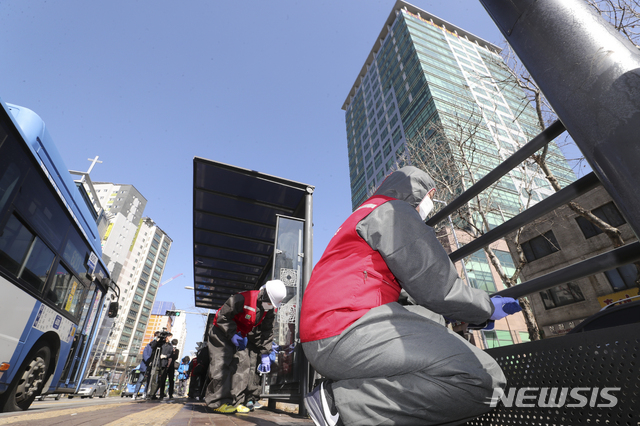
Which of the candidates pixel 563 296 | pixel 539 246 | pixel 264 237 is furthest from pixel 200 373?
pixel 539 246

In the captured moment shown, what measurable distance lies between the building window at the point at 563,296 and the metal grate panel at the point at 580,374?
2112 cm

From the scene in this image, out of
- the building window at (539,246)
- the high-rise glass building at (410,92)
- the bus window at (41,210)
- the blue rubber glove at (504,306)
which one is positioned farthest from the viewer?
the high-rise glass building at (410,92)

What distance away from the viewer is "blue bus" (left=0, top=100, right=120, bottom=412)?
361 centimetres

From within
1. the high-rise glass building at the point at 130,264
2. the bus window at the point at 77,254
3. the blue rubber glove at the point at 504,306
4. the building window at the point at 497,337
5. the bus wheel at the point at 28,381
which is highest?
the high-rise glass building at the point at 130,264

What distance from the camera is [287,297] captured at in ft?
17.2

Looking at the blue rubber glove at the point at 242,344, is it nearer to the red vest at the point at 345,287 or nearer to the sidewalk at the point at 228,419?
the sidewalk at the point at 228,419

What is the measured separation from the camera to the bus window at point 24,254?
3.62m

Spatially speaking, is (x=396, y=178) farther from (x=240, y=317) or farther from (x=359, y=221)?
(x=240, y=317)

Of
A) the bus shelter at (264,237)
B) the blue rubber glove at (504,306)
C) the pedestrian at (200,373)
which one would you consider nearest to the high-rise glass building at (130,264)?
the pedestrian at (200,373)

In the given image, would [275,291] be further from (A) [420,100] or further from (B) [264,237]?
(A) [420,100]

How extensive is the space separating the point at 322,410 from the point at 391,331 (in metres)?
0.45

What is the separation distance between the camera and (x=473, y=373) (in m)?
1.09

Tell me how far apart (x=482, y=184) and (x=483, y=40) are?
67093 mm

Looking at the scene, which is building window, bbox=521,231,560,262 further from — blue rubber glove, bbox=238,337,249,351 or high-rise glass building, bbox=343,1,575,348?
blue rubber glove, bbox=238,337,249,351
